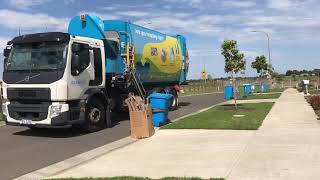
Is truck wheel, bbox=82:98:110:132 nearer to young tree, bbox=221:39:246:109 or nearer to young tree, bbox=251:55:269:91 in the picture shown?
young tree, bbox=221:39:246:109

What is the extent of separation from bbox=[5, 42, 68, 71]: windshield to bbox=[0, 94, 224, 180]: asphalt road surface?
2023 millimetres

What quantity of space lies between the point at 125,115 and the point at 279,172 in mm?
13396

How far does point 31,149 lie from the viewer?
1201 cm

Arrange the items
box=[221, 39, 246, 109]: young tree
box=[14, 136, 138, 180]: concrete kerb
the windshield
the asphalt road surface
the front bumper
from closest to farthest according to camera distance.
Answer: box=[14, 136, 138, 180]: concrete kerb → the asphalt road surface → the front bumper → the windshield → box=[221, 39, 246, 109]: young tree

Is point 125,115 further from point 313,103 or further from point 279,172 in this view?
point 279,172

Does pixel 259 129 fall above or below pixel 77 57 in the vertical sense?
below

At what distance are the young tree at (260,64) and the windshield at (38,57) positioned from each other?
57200mm

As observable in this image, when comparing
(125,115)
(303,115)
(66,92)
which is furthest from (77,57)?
(303,115)

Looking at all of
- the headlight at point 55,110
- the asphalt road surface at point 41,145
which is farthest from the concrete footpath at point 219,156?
the headlight at point 55,110

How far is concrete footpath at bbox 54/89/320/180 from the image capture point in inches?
324

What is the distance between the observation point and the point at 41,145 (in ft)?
41.5

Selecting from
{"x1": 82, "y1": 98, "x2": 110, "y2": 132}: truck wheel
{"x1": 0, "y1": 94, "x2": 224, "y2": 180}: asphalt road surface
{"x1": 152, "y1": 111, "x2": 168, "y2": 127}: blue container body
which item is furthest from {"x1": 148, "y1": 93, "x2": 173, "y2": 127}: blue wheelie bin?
{"x1": 82, "y1": 98, "x2": 110, "y2": 132}: truck wheel

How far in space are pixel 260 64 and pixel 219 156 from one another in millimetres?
61404

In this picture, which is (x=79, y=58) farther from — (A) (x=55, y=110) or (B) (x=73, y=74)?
(A) (x=55, y=110)
